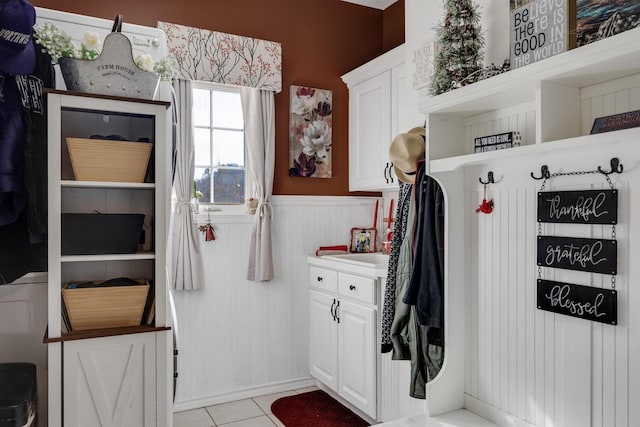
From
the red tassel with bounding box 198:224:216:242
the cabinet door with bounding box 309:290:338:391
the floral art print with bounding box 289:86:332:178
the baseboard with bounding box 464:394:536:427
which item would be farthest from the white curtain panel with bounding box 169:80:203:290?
the baseboard with bounding box 464:394:536:427

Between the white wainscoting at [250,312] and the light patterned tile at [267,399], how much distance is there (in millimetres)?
46

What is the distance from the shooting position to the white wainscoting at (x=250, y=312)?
3.18 meters

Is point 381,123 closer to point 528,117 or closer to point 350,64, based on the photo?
point 350,64

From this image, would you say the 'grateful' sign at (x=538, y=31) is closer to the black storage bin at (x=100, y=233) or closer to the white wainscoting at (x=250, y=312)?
the black storage bin at (x=100, y=233)


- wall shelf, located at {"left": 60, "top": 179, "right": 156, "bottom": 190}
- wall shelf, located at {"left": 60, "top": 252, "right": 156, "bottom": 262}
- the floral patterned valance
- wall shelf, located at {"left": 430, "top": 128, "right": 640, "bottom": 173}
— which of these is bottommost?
wall shelf, located at {"left": 60, "top": 252, "right": 156, "bottom": 262}

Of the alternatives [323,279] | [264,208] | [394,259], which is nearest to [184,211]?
[264,208]

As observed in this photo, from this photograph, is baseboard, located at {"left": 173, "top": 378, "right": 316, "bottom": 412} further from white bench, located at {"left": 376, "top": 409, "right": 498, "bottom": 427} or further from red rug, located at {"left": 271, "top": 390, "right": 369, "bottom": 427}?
white bench, located at {"left": 376, "top": 409, "right": 498, "bottom": 427}

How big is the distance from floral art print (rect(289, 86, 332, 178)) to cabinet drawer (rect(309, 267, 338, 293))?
0.75 meters

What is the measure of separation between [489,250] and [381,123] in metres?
1.87

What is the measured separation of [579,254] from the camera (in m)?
1.27

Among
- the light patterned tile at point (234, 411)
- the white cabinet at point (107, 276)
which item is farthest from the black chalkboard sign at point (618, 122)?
the light patterned tile at point (234, 411)

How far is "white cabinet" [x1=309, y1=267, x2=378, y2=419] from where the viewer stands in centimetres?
276

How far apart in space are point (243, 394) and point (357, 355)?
1.00 metres

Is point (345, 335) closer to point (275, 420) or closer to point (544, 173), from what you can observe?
point (275, 420)
